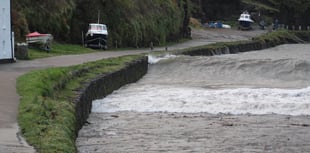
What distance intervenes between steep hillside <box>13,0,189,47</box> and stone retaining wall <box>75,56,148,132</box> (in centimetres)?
623

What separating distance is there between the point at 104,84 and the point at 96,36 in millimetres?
15931

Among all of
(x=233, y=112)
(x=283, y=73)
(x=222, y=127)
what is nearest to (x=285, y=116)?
(x=233, y=112)

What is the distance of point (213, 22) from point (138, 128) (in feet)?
224

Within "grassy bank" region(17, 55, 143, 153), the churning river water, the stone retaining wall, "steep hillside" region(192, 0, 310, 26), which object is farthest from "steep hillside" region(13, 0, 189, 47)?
"steep hillside" region(192, 0, 310, 26)

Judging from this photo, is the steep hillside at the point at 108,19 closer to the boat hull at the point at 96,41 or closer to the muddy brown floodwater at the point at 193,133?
the boat hull at the point at 96,41

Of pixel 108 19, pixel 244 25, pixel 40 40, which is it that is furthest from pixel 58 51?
pixel 244 25

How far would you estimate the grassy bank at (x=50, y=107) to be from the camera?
11120mm

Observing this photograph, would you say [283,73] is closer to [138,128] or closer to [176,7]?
[138,128]

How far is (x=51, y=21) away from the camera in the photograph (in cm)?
3641

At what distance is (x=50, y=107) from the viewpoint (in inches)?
554

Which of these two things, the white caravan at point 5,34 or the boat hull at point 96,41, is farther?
the boat hull at point 96,41

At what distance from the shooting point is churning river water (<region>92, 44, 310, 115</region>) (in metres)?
20.0

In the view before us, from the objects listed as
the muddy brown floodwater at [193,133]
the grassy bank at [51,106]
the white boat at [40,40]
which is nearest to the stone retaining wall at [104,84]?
the grassy bank at [51,106]

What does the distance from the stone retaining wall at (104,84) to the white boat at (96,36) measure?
5.54m
